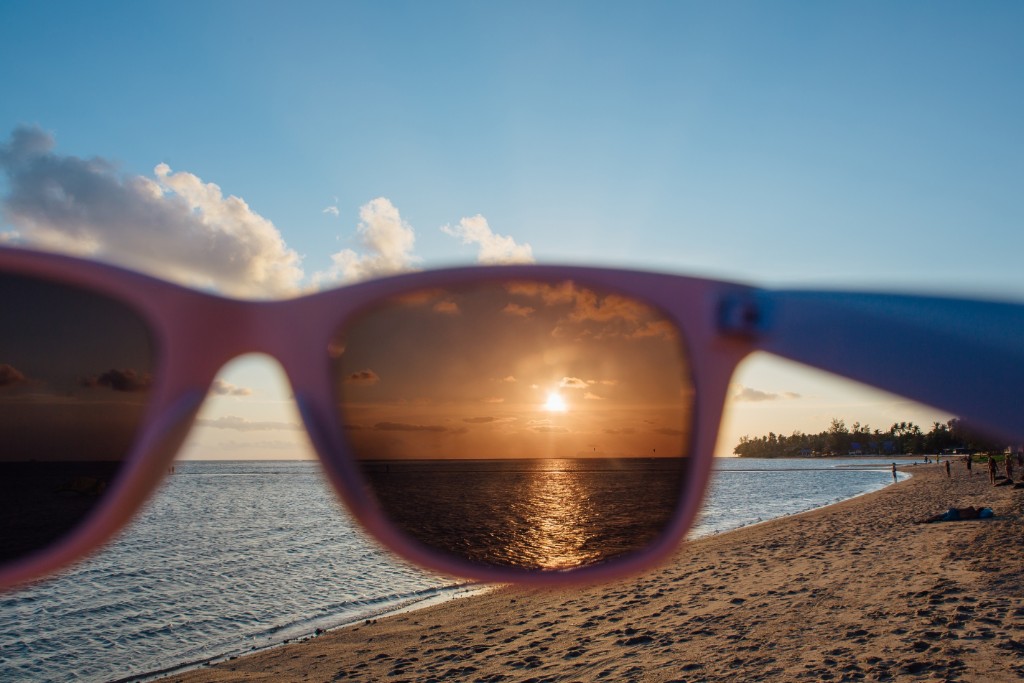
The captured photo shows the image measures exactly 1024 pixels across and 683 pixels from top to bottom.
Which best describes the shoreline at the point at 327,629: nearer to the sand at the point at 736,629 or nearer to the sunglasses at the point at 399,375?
the sand at the point at 736,629

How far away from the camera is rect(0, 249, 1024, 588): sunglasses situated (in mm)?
956

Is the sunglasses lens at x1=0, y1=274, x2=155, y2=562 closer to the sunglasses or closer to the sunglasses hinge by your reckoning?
the sunglasses

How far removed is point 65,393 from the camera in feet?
4.70

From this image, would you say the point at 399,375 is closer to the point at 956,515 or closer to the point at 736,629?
the point at 736,629

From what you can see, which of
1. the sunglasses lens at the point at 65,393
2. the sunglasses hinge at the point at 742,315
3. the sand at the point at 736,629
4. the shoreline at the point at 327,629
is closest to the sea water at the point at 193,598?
the shoreline at the point at 327,629

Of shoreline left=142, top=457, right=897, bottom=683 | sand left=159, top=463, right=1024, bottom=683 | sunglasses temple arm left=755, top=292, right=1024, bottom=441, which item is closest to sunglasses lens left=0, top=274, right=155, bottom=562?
sunglasses temple arm left=755, top=292, right=1024, bottom=441

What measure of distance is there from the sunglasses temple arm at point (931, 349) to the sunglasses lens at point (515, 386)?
0.28 metres

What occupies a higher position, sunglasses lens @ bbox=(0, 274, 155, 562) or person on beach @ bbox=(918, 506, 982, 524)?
sunglasses lens @ bbox=(0, 274, 155, 562)

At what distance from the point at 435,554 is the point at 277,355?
1.54 feet

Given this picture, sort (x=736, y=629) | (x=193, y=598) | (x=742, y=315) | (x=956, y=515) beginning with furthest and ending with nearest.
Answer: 1. (x=956, y=515)
2. (x=193, y=598)
3. (x=736, y=629)
4. (x=742, y=315)

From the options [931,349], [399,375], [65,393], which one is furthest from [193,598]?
[931,349]

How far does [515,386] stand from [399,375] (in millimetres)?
255

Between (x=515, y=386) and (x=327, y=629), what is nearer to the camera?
(x=515, y=386)

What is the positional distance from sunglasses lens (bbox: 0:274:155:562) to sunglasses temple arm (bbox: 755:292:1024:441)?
3.43ft
